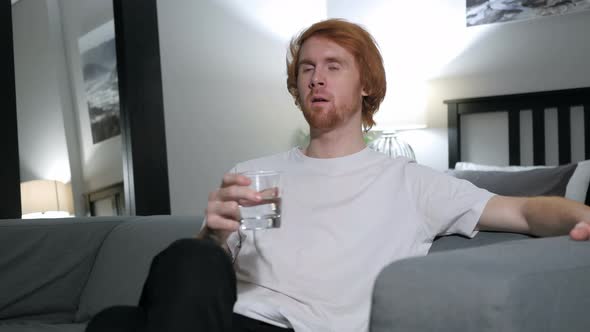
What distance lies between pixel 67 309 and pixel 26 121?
136 cm

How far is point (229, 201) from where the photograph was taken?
104cm

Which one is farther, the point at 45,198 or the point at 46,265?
the point at 45,198

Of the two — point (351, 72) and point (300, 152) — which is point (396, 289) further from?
point (351, 72)

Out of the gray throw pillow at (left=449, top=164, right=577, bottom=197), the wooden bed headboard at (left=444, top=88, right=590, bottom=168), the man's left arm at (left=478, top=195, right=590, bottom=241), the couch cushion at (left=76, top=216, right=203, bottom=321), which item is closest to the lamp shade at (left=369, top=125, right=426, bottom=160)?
the wooden bed headboard at (left=444, top=88, right=590, bottom=168)

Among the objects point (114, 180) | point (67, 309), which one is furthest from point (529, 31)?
point (67, 309)

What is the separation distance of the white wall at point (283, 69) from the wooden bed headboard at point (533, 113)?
0.20ft

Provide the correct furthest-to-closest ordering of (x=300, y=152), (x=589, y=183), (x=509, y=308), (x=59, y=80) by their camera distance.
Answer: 1. (x=59, y=80)
2. (x=589, y=183)
3. (x=300, y=152)
4. (x=509, y=308)

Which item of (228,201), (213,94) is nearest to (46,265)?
(228,201)

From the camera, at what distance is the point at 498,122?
12.6 feet

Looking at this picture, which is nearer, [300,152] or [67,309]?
[300,152]

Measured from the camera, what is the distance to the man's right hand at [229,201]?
102cm

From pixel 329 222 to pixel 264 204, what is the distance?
32 cm

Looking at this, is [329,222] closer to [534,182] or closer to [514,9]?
[534,182]

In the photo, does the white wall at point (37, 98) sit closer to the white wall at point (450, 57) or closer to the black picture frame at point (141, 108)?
the black picture frame at point (141, 108)
